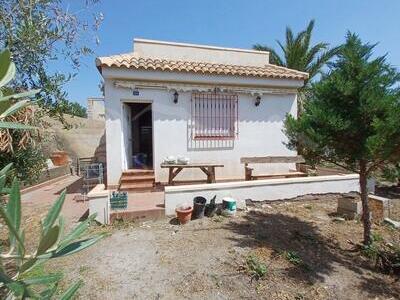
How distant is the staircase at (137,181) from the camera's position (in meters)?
8.35

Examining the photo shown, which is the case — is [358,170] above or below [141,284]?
above

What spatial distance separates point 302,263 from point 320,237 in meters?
1.42

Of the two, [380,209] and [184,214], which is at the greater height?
[184,214]

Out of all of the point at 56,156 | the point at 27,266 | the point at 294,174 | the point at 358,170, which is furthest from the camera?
the point at 56,156

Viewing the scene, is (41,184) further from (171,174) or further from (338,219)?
(338,219)

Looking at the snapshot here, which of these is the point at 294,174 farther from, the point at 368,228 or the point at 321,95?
the point at 321,95

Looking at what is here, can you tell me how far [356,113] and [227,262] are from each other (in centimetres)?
355

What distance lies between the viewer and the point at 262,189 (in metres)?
7.75

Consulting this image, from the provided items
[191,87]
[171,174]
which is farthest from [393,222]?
[191,87]

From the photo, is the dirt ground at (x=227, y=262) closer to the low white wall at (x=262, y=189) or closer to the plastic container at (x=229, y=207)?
the plastic container at (x=229, y=207)

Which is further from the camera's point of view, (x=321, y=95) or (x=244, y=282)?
(x=321, y=95)

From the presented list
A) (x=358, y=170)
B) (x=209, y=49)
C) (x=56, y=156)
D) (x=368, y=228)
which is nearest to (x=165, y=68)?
(x=209, y=49)

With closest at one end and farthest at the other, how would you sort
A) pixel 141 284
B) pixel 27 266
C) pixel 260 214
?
1. pixel 27 266
2. pixel 141 284
3. pixel 260 214

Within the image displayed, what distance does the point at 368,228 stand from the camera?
5.78 m
